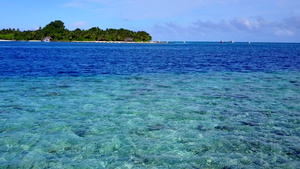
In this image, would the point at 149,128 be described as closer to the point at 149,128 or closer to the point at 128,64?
the point at 149,128

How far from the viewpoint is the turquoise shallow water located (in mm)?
10125

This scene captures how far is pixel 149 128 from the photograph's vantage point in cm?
1371

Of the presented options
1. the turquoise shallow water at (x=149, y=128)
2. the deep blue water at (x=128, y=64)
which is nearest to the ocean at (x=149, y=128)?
the turquoise shallow water at (x=149, y=128)

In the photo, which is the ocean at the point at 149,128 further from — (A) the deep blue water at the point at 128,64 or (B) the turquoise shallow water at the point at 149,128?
(A) the deep blue water at the point at 128,64

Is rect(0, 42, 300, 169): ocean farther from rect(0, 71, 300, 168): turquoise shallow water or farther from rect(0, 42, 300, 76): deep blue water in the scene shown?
rect(0, 42, 300, 76): deep blue water

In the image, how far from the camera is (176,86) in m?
26.8

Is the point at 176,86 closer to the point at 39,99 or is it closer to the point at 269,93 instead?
the point at 269,93

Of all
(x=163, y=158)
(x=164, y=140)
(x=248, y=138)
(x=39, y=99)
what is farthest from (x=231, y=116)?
(x=39, y=99)

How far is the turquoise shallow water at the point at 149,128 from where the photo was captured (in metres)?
10.1

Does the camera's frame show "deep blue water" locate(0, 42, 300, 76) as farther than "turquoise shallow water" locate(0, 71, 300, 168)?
Yes

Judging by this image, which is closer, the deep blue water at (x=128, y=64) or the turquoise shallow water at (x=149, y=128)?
the turquoise shallow water at (x=149, y=128)

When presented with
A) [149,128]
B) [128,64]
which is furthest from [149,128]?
[128,64]

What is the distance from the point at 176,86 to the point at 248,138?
14838mm

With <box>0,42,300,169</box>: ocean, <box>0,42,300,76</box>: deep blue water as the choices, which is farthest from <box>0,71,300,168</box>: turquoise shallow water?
<box>0,42,300,76</box>: deep blue water
